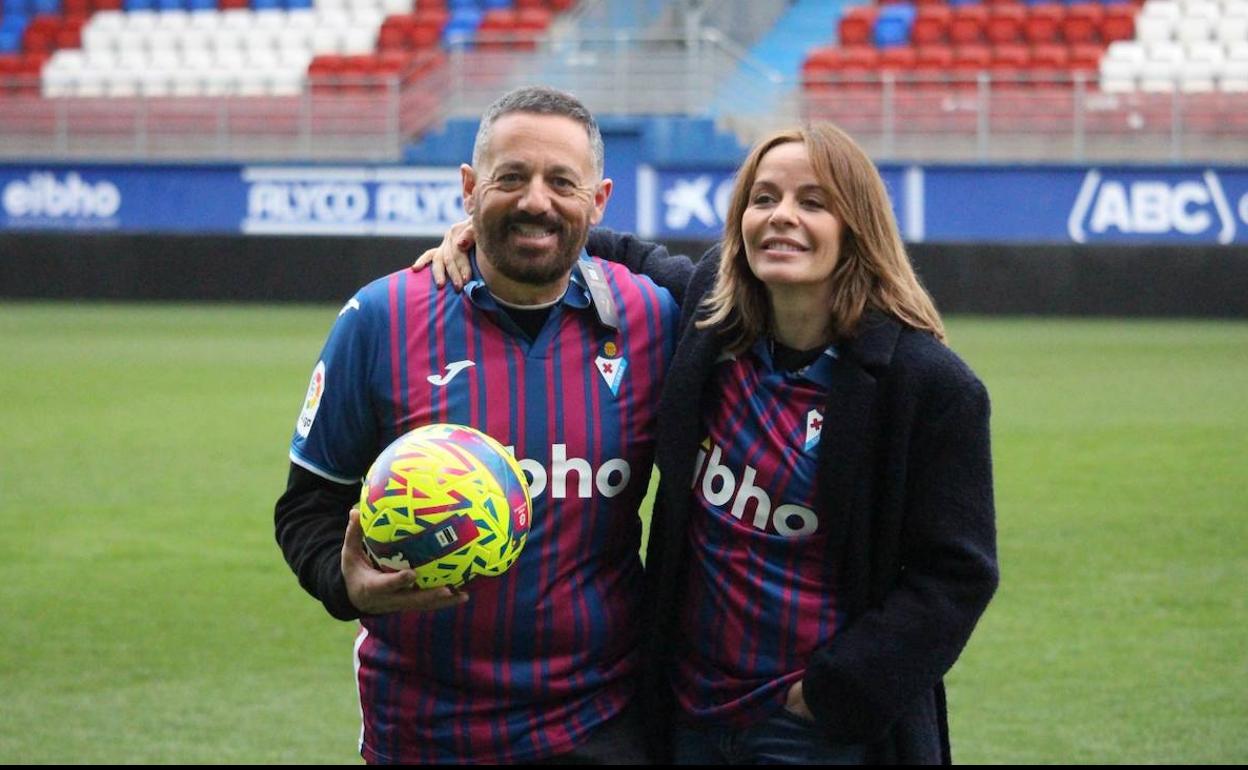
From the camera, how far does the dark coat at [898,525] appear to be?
3.17 m

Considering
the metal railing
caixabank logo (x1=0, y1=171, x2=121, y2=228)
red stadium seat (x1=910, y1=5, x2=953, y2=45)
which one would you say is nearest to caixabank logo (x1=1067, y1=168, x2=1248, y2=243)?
the metal railing

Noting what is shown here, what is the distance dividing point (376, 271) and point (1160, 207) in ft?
34.2

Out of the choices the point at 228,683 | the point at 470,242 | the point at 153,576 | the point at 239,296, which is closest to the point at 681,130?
the point at 239,296

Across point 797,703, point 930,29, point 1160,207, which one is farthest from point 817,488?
point 930,29

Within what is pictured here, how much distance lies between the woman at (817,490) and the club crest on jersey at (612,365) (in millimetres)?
160

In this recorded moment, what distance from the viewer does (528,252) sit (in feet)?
11.2

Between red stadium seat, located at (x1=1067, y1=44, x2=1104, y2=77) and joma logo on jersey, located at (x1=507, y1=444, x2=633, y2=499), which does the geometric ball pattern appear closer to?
joma logo on jersey, located at (x1=507, y1=444, x2=633, y2=499)

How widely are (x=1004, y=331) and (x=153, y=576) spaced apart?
45.6ft

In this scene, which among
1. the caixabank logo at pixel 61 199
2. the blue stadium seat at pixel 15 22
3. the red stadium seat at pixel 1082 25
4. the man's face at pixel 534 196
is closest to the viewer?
the man's face at pixel 534 196

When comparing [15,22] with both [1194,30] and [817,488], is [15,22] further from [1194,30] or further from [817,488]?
[817,488]

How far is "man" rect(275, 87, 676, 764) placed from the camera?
11.2 feet

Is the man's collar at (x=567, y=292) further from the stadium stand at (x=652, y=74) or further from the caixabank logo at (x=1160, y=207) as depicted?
the caixabank logo at (x=1160, y=207)

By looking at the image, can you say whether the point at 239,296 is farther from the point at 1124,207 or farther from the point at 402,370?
the point at 402,370

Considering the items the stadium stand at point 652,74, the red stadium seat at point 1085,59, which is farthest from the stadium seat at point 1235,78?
the red stadium seat at point 1085,59
